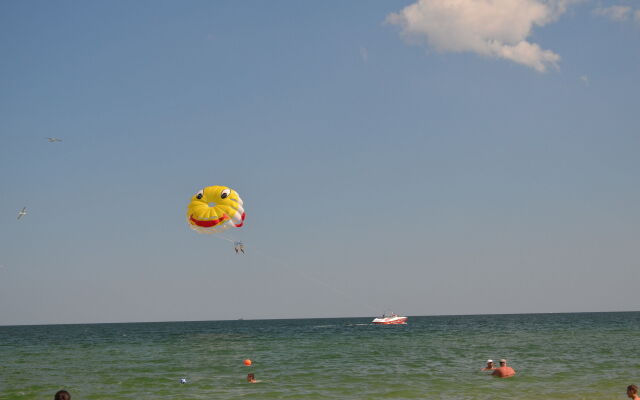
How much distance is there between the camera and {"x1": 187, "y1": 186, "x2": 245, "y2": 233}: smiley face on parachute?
3041 cm

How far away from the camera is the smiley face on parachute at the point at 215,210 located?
3041 cm

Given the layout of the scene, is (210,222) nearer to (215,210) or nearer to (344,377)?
(215,210)

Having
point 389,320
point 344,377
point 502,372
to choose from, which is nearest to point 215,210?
point 344,377

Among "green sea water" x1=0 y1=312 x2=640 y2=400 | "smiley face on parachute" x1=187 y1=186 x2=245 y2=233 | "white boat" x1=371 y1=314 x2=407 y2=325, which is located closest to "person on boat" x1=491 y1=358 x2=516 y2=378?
"green sea water" x1=0 y1=312 x2=640 y2=400

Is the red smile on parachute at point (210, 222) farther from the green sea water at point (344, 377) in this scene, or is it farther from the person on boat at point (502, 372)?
the person on boat at point (502, 372)

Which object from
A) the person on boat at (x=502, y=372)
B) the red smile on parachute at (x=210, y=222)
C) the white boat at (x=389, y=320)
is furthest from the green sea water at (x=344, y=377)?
the white boat at (x=389, y=320)

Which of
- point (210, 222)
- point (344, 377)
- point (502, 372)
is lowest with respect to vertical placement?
point (344, 377)

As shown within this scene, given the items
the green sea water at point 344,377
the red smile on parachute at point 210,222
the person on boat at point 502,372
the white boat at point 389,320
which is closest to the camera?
the green sea water at point 344,377

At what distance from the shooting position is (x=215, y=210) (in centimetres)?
3048

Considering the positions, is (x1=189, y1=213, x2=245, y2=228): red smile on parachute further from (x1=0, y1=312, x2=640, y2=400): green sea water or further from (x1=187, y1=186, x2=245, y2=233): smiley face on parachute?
(x1=0, y1=312, x2=640, y2=400): green sea water

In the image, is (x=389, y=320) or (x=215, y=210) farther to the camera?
(x=389, y=320)

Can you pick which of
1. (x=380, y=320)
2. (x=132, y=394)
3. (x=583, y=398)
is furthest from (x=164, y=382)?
(x=380, y=320)

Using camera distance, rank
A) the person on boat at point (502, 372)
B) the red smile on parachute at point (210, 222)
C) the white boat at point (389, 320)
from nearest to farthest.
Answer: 1. the person on boat at point (502, 372)
2. the red smile on parachute at point (210, 222)
3. the white boat at point (389, 320)

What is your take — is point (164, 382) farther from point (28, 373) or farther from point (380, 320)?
point (380, 320)
